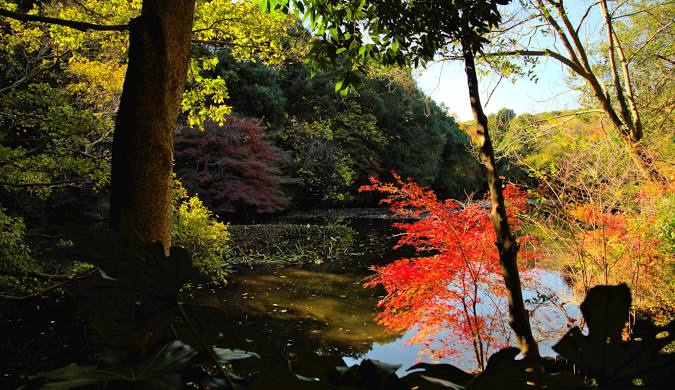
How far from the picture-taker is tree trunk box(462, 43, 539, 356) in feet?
6.86

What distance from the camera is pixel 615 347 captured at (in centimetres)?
30

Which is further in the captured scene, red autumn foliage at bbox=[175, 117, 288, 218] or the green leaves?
red autumn foliage at bbox=[175, 117, 288, 218]

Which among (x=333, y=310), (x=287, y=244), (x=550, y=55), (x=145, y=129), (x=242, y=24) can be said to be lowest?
(x=333, y=310)

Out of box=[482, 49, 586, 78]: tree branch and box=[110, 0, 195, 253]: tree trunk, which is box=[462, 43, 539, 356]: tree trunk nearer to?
box=[110, 0, 195, 253]: tree trunk

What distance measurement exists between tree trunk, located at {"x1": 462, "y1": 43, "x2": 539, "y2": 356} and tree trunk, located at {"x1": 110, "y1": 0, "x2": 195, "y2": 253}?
4.86ft

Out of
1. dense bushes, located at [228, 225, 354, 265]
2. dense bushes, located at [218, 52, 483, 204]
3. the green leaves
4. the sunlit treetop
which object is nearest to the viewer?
the green leaves

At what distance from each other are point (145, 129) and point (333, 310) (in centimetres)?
616

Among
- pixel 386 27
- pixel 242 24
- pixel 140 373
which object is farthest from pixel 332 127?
pixel 140 373

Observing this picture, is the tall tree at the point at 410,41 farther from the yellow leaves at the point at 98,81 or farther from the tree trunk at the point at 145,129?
the yellow leaves at the point at 98,81

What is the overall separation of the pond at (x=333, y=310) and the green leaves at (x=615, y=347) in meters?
3.52

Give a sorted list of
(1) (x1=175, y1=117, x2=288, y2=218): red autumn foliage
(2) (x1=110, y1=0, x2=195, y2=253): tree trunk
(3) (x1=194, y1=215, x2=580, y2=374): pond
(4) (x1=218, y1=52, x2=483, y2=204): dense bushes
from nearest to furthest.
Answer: (2) (x1=110, y1=0, x2=195, y2=253): tree trunk
(3) (x1=194, y1=215, x2=580, y2=374): pond
(1) (x1=175, y1=117, x2=288, y2=218): red autumn foliage
(4) (x1=218, y1=52, x2=483, y2=204): dense bushes

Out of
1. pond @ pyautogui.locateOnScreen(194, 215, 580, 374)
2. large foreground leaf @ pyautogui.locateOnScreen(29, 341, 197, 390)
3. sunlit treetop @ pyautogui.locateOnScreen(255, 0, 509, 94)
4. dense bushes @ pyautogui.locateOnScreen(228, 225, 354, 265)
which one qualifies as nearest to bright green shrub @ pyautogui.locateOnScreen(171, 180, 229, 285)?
pond @ pyautogui.locateOnScreen(194, 215, 580, 374)

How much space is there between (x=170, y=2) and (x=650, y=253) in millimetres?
6173

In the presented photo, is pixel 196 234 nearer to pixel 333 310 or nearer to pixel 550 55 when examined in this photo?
pixel 333 310
